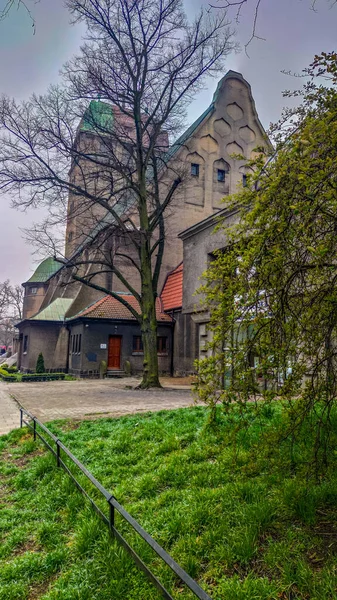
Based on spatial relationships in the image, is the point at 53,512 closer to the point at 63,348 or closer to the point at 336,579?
the point at 336,579

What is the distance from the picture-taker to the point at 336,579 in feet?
9.14

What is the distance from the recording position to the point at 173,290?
2820 cm

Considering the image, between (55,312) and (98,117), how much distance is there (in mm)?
16670

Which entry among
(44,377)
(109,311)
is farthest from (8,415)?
(109,311)

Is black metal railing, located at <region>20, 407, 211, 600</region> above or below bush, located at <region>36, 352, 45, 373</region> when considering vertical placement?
below

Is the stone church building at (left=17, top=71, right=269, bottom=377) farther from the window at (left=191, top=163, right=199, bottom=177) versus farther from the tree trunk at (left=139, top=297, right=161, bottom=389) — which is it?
the tree trunk at (left=139, top=297, right=161, bottom=389)

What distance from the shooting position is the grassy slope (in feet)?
10.3

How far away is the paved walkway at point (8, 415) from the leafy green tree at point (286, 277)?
724cm

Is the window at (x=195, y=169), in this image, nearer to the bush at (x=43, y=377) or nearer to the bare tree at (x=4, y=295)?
the bush at (x=43, y=377)

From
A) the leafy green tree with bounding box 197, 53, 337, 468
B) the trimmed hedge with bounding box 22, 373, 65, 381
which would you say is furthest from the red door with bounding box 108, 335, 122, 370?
the leafy green tree with bounding box 197, 53, 337, 468

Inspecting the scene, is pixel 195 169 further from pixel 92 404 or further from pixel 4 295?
pixel 4 295

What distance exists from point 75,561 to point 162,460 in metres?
2.00

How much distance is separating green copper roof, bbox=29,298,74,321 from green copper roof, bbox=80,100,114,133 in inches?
599

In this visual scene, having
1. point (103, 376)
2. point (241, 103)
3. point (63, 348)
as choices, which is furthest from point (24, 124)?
point (241, 103)
